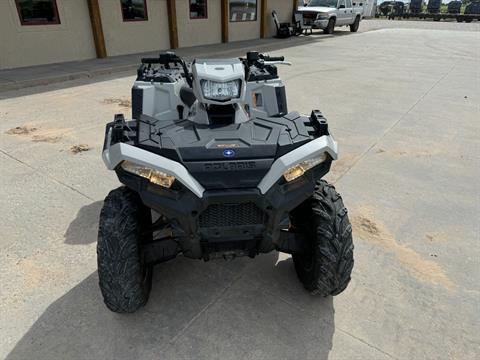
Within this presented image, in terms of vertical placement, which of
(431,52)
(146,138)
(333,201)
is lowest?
(431,52)

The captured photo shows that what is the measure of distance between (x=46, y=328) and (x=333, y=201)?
5.88ft

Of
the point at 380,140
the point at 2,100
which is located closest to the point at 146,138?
the point at 380,140

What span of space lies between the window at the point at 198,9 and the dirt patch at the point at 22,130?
31.2 ft

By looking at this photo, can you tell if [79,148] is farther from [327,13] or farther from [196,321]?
[327,13]

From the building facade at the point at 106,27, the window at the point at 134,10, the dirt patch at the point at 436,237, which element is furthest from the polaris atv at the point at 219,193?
the window at the point at 134,10

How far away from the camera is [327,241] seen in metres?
2.00

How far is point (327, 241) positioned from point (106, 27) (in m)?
10.8

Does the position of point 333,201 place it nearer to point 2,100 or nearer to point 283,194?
point 283,194

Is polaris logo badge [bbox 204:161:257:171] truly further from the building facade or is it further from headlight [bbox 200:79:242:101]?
the building facade

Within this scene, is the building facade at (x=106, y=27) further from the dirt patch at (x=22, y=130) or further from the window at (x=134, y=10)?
the dirt patch at (x=22, y=130)

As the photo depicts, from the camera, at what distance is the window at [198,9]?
1306 cm

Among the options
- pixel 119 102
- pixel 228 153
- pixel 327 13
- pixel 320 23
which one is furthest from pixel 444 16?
pixel 228 153

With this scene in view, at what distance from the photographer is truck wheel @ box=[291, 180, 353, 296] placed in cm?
200

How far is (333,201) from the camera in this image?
2.08m
